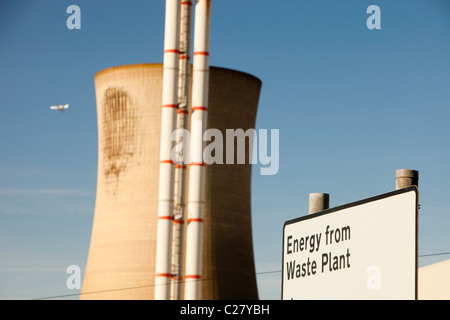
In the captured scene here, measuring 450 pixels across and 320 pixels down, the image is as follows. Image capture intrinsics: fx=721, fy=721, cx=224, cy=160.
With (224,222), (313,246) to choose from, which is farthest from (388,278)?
(224,222)

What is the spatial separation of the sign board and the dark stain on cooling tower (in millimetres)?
28442

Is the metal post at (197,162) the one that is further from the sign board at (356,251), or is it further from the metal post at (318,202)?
the sign board at (356,251)

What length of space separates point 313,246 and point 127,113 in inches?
1151

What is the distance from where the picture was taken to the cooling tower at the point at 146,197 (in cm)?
3469

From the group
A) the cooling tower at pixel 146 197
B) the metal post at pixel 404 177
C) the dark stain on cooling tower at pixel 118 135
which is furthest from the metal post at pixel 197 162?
the metal post at pixel 404 177

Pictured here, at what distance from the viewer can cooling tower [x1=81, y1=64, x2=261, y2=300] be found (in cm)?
3469

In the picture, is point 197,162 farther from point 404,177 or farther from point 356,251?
point 356,251

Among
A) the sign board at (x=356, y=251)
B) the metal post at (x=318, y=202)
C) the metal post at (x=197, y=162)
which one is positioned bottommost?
the sign board at (x=356, y=251)

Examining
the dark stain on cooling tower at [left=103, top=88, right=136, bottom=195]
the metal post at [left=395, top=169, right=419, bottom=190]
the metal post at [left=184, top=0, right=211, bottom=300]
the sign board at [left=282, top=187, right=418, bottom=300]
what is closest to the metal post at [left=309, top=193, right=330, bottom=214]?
the metal post at [left=395, top=169, right=419, bottom=190]

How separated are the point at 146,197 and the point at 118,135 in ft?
11.4

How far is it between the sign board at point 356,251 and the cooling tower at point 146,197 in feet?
88.0

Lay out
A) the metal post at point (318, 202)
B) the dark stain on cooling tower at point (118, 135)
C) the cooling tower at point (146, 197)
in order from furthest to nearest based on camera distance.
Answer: the dark stain on cooling tower at point (118, 135) → the cooling tower at point (146, 197) → the metal post at point (318, 202)

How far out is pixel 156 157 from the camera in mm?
35719

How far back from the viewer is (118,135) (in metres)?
36.0
